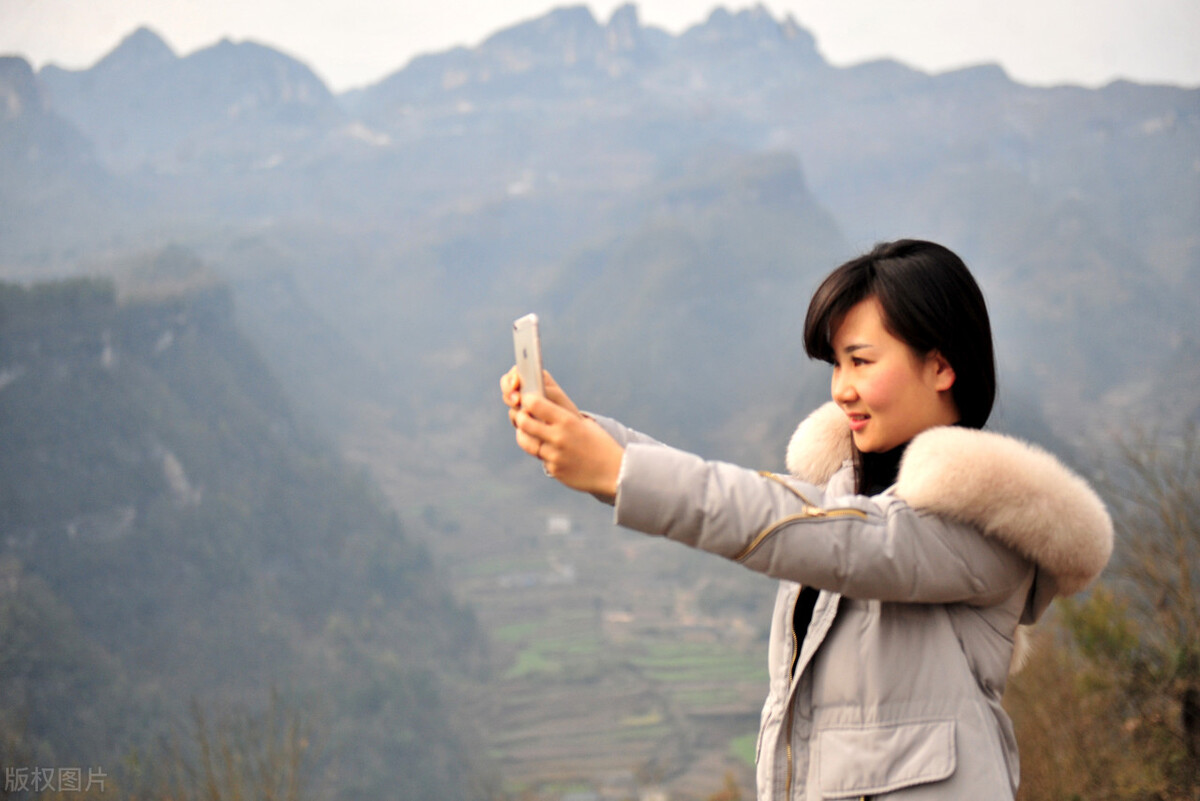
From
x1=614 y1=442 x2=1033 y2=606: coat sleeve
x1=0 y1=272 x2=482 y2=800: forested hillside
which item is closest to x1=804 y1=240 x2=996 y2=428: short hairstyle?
x1=614 y1=442 x2=1033 y2=606: coat sleeve

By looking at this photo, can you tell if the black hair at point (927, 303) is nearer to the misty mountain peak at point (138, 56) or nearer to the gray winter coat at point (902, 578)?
the gray winter coat at point (902, 578)

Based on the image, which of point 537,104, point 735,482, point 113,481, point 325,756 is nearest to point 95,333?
point 113,481

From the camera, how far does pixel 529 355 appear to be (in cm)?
133

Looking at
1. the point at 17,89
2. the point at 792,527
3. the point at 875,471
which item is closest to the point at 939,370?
the point at 875,471

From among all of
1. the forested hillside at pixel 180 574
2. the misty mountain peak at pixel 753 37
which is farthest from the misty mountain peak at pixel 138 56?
the misty mountain peak at pixel 753 37

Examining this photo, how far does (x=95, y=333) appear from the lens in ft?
132

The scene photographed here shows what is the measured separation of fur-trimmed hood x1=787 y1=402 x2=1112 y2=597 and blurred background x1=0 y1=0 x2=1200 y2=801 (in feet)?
1.85

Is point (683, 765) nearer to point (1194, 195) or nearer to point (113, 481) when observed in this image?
point (113, 481)

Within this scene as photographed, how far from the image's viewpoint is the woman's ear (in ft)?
4.86

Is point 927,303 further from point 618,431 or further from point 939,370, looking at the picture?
point 618,431

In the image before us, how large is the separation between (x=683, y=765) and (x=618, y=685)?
8.57m

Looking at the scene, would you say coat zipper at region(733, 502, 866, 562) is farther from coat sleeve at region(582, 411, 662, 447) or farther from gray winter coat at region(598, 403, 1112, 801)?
coat sleeve at region(582, 411, 662, 447)

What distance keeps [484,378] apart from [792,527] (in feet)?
307

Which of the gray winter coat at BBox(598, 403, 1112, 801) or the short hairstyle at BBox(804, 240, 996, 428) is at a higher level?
the short hairstyle at BBox(804, 240, 996, 428)
